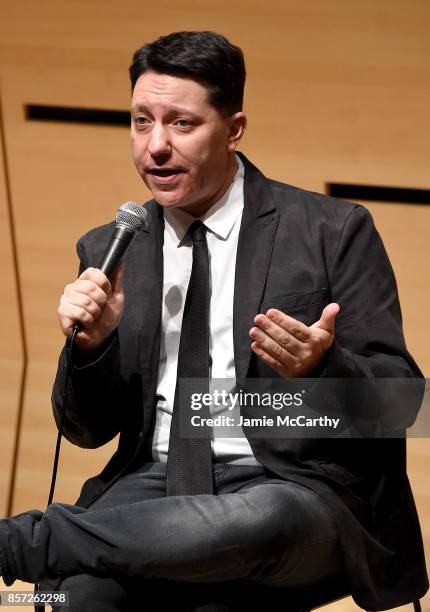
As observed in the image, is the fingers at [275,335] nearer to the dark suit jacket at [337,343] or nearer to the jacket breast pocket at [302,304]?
the dark suit jacket at [337,343]

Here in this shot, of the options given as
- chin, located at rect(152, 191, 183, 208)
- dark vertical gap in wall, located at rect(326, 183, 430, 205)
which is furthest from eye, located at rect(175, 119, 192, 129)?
dark vertical gap in wall, located at rect(326, 183, 430, 205)

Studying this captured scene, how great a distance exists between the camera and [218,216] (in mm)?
1782

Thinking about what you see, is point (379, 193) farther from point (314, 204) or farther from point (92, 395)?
point (92, 395)

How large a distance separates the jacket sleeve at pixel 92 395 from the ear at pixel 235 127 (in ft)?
1.18

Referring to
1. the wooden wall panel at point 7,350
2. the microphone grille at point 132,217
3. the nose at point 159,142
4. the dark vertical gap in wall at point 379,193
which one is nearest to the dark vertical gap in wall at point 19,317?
the wooden wall panel at point 7,350

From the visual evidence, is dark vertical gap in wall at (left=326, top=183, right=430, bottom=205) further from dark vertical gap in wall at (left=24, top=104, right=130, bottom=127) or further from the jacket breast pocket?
the jacket breast pocket

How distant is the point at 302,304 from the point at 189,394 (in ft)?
0.70

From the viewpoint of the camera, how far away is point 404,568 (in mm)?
1659

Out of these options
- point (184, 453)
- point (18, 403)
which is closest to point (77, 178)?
point (18, 403)

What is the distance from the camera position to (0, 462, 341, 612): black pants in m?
1.43

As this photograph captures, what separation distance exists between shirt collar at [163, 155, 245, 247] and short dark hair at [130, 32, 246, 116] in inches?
5.3

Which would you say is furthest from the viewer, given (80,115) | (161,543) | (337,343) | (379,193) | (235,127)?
(80,115)

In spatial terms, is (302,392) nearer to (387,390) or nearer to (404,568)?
(387,390)

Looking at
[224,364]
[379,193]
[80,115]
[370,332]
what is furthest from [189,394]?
[80,115]
